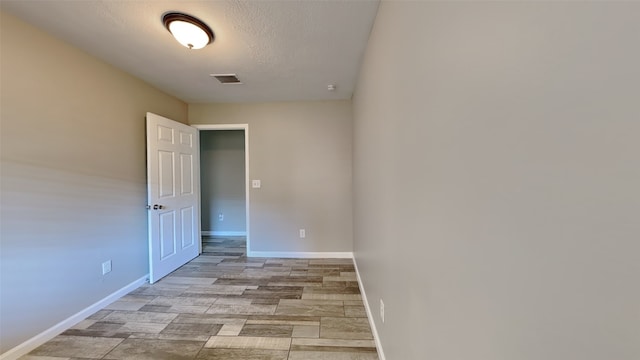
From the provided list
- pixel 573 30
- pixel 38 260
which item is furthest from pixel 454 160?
pixel 38 260

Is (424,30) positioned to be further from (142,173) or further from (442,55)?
(142,173)

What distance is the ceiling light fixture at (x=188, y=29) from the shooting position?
1.81m

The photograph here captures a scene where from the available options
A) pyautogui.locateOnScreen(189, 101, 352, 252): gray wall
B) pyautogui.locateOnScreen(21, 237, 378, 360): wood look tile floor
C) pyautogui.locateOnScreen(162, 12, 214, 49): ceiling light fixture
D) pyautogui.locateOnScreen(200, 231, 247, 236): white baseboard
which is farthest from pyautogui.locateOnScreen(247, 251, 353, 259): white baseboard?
pyautogui.locateOnScreen(162, 12, 214, 49): ceiling light fixture

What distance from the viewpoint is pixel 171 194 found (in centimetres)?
339

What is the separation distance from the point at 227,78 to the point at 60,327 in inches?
104

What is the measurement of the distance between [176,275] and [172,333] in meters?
1.32

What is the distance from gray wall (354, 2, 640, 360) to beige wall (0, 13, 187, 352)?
2587 millimetres

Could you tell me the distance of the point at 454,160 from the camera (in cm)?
75

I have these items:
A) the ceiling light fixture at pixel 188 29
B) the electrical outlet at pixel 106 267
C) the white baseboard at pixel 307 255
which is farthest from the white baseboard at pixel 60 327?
the ceiling light fixture at pixel 188 29

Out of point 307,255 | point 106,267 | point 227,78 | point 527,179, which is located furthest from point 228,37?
point 307,255

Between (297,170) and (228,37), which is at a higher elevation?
(228,37)

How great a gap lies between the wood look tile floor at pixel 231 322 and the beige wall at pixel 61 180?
1.00ft

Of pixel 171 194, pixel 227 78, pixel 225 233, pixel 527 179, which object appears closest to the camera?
pixel 527 179

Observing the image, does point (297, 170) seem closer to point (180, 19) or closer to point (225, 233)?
point (180, 19)
